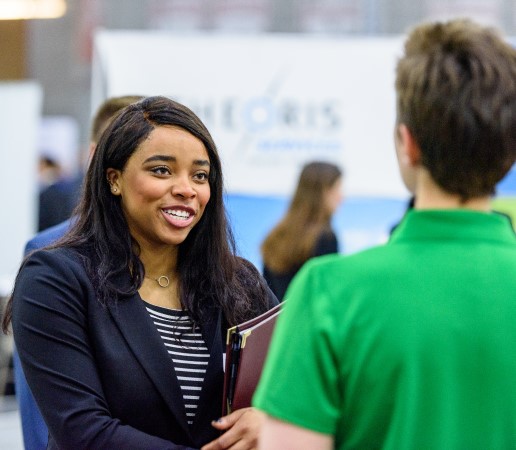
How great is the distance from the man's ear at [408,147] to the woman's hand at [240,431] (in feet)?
2.58

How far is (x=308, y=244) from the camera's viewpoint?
5.61 m

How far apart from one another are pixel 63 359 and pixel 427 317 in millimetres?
915

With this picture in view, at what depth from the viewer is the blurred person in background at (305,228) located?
18.3 ft

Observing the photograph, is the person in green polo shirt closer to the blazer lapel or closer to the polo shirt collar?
the polo shirt collar

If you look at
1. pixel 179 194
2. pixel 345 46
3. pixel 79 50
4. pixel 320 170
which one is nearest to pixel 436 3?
pixel 345 46

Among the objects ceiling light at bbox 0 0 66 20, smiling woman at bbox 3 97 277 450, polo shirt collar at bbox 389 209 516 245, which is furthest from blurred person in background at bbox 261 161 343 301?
ceiling light at bbox 0 0 66 20

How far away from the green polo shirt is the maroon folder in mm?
613

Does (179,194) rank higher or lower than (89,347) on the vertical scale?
higher

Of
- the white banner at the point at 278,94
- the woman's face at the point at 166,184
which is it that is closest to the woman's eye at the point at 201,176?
the woman's face at the point at 166,184

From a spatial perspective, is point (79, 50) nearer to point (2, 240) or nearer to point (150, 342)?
point (2, 240)

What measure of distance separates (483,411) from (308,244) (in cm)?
409

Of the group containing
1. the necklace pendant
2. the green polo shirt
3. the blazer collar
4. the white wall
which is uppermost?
the green polo shirt

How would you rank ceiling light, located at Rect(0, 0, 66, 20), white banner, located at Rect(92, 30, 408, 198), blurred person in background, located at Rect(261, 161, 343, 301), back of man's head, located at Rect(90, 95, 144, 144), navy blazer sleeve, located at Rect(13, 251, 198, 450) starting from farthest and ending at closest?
ceiling light, located at Rect(0, 0, 66, 20), white banner, located at Rect(92, 30, 408, 198), blurred person in background, located at Rect(261, 161, 343, 301), back of man's head, located at Rect(90, 95, 144, 144), navy blazer sleeve, located at Rect(13, 251, 198, 450)

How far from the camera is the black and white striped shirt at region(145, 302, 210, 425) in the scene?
2.26m
